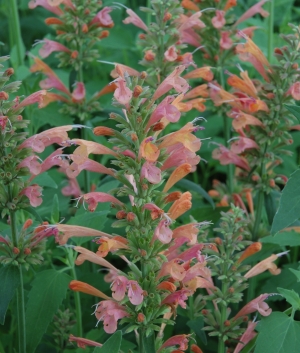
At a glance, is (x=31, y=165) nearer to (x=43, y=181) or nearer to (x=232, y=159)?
(x=43, y=181)

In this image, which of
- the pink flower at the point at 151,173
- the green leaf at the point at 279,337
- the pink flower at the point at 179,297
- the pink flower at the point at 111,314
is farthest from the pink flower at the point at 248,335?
the pink flower at the point at 151,173

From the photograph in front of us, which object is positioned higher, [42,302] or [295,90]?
[295,90]

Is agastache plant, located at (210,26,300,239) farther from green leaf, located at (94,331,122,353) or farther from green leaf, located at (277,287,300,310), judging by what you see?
green leaf, located at (94,331,122,353)

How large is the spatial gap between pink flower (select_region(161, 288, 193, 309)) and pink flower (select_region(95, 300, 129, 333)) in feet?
0.52

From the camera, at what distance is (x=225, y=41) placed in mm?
3672

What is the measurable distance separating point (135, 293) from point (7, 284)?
55cm

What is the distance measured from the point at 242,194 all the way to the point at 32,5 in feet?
5.17

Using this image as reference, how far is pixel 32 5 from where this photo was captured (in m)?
3.77

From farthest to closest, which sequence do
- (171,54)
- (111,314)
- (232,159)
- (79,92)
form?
(79,92) < (232,159) < (171,54) < (111,314)

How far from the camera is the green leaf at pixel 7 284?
2.42 m

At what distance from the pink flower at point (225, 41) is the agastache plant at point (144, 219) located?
1.31 metres

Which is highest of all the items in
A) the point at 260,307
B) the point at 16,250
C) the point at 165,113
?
the point at 165,113

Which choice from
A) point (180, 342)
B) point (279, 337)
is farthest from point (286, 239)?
point (180, 342)

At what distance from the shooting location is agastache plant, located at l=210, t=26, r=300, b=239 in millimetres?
3131
